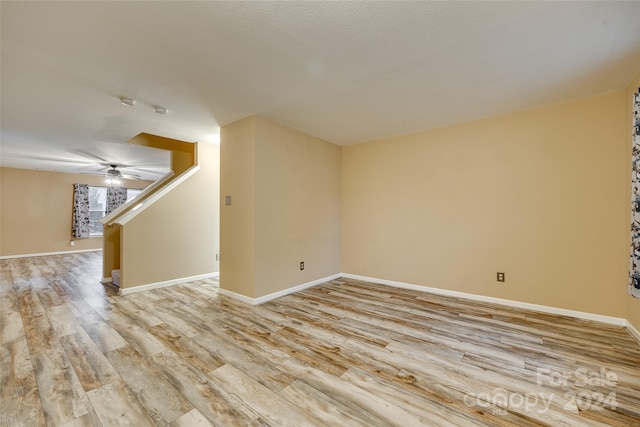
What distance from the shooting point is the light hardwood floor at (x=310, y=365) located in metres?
1.41

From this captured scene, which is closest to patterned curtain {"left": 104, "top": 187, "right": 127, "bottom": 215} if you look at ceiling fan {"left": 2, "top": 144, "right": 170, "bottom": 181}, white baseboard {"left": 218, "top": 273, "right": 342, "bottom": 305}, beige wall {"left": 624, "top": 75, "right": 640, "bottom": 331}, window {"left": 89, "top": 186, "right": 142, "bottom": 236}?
window {"left": 89, "top": 186, "right": 142, "bottom": 236}

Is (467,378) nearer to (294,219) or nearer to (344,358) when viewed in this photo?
(344,358)

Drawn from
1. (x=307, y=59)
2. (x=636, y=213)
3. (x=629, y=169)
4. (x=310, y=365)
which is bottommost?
(x=310, y=365)

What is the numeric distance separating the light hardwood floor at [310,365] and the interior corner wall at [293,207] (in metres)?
0.60

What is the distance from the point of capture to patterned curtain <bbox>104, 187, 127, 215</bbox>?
8141 mm

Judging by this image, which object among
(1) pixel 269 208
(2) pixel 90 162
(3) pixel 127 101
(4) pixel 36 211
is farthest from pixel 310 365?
(4) pixel 36 211

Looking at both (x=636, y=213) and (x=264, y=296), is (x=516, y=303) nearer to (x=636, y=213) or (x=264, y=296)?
(x=636, y=213)

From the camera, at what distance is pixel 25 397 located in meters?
1.52

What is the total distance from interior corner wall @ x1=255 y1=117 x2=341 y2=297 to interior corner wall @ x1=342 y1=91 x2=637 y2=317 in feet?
2.22

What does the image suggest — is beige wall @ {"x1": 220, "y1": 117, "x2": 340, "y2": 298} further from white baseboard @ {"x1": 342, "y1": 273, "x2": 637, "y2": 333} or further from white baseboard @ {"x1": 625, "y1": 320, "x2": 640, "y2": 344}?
white baseboard @ {"x1": 625, "y1": 320, "x2": 640, "y2": 344}

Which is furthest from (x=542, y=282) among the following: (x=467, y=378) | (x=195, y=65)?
(x=195, y=65)

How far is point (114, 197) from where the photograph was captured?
8.23 meters

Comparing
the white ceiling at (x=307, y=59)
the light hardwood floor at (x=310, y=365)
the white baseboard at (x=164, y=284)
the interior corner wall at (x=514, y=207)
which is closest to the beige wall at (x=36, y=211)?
the white ceiling at (x=307, y=59)

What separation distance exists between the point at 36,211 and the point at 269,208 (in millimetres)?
7752
